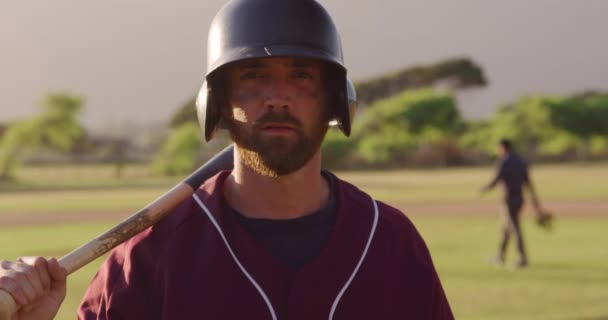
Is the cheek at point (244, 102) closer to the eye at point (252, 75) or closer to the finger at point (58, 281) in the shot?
the eye at point (252, 75)

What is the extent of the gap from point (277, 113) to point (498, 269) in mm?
10199

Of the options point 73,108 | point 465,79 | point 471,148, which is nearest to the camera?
point 73,108

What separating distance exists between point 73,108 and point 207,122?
89638 millimetres

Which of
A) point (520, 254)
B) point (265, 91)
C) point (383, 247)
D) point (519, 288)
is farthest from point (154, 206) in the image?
point (520, 254)

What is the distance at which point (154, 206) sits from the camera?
8.41 feet

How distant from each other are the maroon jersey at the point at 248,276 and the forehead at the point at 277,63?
38 centimetres

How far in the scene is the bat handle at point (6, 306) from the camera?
201 centimetres

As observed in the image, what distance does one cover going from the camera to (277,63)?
8.01 ft

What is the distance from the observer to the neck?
8.16 ft

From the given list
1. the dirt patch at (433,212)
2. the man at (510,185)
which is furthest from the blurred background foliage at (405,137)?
the man at (510,185)

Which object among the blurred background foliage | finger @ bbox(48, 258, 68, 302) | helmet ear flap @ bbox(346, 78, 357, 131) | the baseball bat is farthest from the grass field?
the blurred background foliage

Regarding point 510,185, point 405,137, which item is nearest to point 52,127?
point 405,137

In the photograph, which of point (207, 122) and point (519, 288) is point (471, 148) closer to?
point (519, 288)

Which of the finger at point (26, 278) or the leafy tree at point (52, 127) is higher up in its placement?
the finger at point (26, 278)
